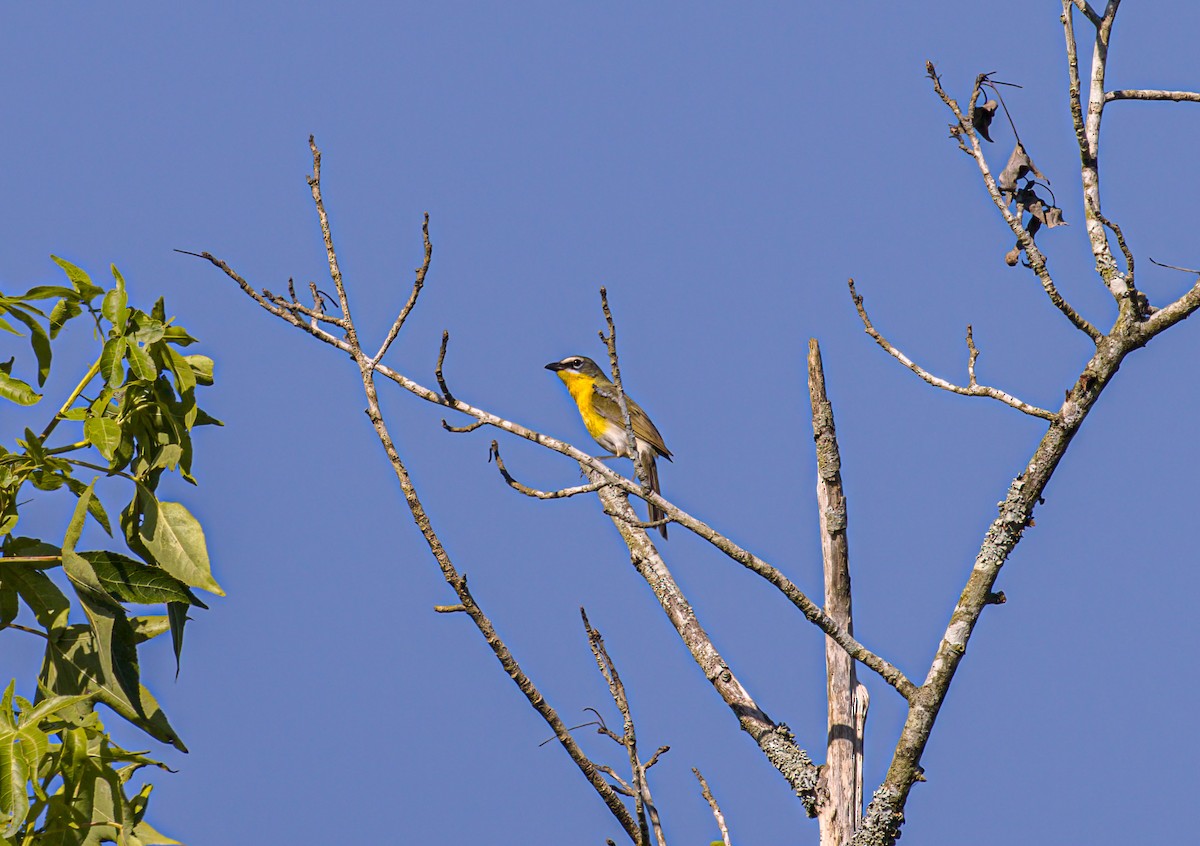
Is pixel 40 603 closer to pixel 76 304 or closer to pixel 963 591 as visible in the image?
pixel 76 304

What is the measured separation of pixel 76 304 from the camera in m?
3.52

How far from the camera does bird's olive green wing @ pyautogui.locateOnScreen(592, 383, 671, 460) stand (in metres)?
13.0

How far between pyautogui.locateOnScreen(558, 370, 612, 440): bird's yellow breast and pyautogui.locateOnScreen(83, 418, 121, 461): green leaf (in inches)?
395

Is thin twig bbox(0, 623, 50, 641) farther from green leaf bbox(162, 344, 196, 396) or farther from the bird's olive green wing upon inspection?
the bird's olive green wing

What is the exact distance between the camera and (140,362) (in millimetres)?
3355

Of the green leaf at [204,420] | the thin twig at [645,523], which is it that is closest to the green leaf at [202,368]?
the green leaf at [204,420]

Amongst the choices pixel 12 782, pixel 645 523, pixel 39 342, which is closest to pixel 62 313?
pixel 39 342

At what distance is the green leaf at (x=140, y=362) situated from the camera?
3.35m

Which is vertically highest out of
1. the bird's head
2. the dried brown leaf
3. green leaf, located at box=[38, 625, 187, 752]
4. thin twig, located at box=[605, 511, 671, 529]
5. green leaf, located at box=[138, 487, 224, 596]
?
the bird's head

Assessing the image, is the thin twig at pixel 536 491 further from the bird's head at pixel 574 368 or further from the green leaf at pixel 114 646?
the bird's head at pixel 574 368

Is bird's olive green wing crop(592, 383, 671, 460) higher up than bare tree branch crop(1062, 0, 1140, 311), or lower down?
higher up

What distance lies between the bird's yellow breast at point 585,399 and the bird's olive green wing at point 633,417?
0.27 feet

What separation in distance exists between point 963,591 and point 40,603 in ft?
10.8

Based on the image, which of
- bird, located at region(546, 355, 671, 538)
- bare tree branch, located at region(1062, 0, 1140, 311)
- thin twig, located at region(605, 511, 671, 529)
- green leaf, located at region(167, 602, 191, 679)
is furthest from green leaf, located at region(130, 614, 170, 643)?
bird, located at region(546, 355, 671, 538)
